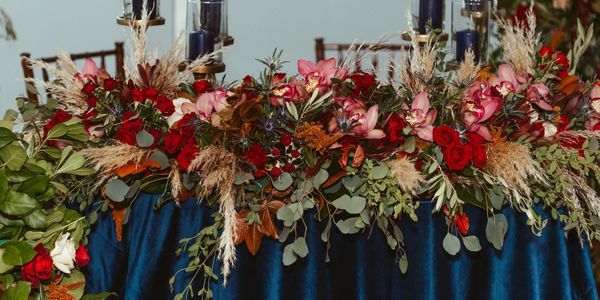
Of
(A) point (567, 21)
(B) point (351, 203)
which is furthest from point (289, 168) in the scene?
(A) point (567, 21)

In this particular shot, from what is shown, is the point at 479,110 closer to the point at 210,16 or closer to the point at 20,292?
the point at 210,16

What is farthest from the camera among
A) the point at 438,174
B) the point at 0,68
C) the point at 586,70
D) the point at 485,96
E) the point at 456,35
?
the point at 0,68

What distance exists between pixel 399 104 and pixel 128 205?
21.1 inches

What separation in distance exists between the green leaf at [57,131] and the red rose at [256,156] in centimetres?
33

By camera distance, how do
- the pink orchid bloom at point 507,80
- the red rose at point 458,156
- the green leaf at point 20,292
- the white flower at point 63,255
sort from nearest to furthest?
the green leaf at point 20,292 → the white flower at point 63,255 → the red rose at point 458,156 → the pink orchid bloom at point 507,80

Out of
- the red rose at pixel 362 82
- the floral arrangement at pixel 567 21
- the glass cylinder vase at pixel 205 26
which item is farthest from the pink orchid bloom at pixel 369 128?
the floral arrangement at pixel 567 21

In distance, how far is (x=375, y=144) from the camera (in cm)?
190

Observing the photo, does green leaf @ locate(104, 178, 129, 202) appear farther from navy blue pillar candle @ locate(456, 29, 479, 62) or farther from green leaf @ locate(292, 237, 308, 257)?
navy blue pillar candle @ locate(456, 29, 479, 62)

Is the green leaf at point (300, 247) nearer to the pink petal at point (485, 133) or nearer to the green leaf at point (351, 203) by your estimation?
the green leaf at point (351, 203)

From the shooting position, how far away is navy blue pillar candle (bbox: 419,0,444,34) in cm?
241

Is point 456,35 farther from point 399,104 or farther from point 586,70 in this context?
point 586,70

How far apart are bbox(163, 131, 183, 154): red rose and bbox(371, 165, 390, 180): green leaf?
354mm

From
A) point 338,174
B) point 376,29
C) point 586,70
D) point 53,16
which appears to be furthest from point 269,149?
point 376,29

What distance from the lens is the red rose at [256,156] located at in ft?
6.04
